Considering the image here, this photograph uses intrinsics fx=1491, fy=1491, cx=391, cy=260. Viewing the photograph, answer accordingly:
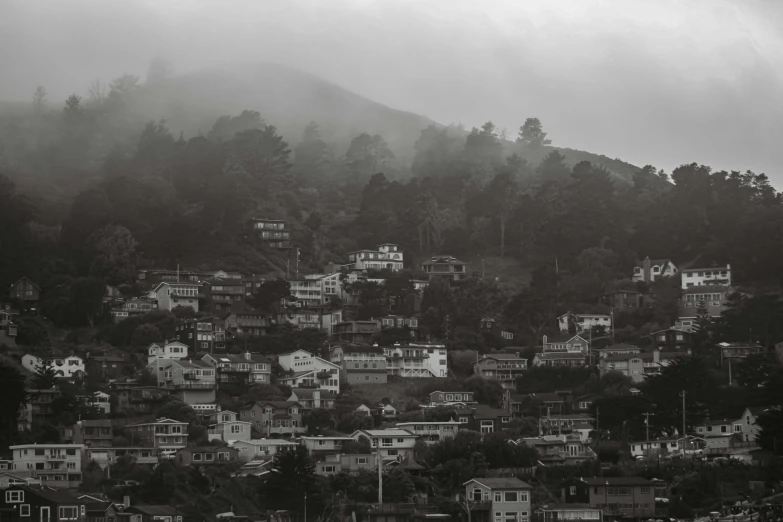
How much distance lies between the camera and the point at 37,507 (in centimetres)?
6525

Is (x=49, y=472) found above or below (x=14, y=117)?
below

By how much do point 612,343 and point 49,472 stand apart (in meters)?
41.9

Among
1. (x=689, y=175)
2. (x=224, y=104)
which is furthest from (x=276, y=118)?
(x=689, y=175)

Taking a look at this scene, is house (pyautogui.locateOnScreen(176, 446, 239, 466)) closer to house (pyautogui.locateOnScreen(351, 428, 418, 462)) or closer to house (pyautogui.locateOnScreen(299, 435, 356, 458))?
house (pyautogui.locateOnScreen(299, 435, 356, 458))

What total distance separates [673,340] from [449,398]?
1738cm

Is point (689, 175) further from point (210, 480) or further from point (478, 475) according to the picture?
point (210, 480)

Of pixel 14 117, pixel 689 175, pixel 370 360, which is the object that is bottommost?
pixel 370 360

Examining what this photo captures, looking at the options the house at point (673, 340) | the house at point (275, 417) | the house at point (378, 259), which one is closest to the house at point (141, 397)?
the house at point (275, 417)

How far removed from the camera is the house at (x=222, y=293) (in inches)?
4016

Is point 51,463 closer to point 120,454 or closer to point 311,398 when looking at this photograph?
point 120,454

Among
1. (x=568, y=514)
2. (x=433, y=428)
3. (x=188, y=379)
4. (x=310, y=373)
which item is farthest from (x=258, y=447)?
(x=568, y=514)

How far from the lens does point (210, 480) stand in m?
Answer: 74.4

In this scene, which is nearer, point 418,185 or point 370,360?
point 370,360

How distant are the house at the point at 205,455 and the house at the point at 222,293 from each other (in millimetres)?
23005
